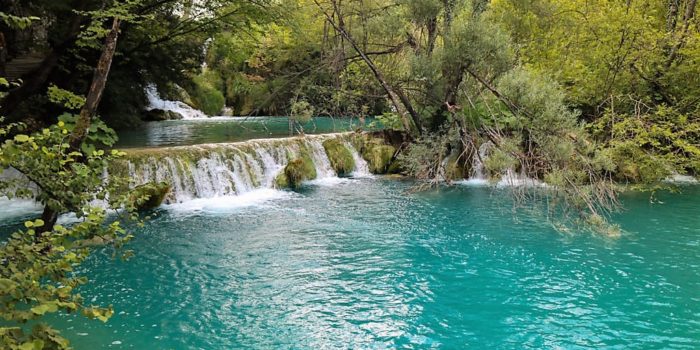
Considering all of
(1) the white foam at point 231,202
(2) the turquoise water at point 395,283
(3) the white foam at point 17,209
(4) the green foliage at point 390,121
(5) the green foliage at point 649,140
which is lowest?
(2) the turquoise water at point 395,283

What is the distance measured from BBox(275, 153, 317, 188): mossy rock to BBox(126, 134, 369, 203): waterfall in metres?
0.24

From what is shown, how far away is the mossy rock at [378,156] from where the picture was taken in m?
16.1

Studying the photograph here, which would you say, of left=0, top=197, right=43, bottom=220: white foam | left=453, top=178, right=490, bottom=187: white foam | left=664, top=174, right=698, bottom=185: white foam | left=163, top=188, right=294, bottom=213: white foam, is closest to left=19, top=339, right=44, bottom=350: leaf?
left=163, top=188, right=294, bottom=213: white foam

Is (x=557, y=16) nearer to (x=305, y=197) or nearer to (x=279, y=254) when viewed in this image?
(x=305, y=197)

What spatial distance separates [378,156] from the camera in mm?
16219

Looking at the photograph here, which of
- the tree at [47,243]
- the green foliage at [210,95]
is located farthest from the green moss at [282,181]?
Answer: the green foliage at [210,95]

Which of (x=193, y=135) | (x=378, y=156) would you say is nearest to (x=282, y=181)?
(x=378, y=156)

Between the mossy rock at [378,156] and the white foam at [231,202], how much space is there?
400cm

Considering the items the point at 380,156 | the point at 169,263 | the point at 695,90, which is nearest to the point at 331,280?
the point at 169,263

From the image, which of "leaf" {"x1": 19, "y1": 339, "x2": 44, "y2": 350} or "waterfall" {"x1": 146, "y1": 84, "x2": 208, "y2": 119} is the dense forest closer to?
"leaf" {"x1": 19, "y1": 339, "x2": 44, "y2": 350}

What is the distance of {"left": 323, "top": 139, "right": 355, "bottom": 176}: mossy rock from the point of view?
1595 centimetres

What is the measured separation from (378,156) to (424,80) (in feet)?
20.2

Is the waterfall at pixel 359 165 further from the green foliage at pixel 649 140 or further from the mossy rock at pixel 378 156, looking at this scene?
the green foliage at pixel 649 140

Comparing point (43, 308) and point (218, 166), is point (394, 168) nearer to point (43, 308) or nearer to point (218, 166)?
point (218, 166)
